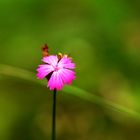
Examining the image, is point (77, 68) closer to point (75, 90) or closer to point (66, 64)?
point (75, 90)

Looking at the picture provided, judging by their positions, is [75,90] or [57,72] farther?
[75,90]

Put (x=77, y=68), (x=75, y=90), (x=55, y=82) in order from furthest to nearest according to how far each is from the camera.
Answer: (x=77, y=68), (x=75, y=90), (x=55, y=82)

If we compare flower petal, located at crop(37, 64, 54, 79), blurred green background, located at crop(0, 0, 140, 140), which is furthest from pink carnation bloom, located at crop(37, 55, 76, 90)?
blurred green background, located at crop(0, 0, 140, 140)

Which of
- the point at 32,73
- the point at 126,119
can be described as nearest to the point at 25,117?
the point at 32,73

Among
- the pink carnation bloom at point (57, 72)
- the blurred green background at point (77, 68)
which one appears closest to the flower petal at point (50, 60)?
the pink carnation bloom at point (57, 72)

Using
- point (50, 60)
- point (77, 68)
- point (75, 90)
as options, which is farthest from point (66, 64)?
point (77, 68)

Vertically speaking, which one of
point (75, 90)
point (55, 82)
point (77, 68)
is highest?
point (77, 68)
